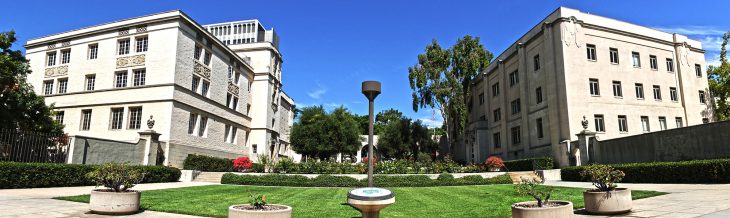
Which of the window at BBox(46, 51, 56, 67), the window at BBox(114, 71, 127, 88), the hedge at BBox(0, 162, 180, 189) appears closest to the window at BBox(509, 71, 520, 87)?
the hedge at BBox(0, 162, 180, 189)

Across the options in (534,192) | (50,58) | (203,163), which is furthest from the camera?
(50,58)

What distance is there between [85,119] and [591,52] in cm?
3419

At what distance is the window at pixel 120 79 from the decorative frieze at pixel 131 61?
0.53 meters

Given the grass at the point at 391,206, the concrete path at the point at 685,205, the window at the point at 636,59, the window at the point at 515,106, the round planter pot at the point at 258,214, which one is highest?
the window at the point at 636,59

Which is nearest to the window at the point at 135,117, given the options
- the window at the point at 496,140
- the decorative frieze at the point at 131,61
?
the decorative frieze at the point at 131,61

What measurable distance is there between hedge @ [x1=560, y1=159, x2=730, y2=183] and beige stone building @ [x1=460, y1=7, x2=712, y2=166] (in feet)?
23.6

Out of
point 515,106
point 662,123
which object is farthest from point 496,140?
point 662,123

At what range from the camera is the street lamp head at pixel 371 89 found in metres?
9.23

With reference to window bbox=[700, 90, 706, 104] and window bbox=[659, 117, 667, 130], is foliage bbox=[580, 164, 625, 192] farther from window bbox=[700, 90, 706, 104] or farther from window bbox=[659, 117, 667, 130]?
window bbox=[700, 90, 706, 104]

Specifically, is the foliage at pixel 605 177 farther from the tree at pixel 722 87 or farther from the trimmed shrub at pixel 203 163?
the tree at pixel 722 87

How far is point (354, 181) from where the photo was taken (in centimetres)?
1809

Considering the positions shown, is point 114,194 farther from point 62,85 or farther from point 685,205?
point 62,85

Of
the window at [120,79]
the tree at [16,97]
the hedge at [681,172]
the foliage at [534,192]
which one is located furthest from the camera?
the window at [120,79]

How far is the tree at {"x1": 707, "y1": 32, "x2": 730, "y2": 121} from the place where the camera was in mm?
30859
